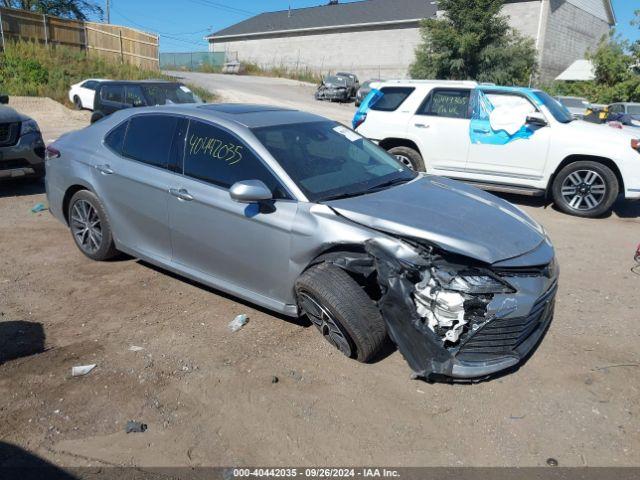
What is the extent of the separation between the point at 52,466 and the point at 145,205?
2326 millimetres

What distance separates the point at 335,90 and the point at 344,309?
2925 cm

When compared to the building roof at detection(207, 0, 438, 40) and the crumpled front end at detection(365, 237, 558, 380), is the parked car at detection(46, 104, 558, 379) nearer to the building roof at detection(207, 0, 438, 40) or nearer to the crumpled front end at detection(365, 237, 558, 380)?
the crumpled front end at detection(365, 237, 558, 380)

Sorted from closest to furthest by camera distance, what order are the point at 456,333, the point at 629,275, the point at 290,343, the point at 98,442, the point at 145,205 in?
1. the point at 98,442
2. the point at 456,333
3. the point at 290,343
4. the point at 145,205
5. the point at 629,275

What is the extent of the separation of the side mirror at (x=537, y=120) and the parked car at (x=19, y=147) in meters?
7.41

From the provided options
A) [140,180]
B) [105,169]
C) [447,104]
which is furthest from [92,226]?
[447,104]

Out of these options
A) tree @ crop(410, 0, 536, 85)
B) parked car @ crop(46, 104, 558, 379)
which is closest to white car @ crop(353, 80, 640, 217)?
parked car @ crop(46, 104, 558, 379)

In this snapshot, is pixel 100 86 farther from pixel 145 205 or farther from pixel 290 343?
pixel 290 343

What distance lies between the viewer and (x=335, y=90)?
1222 inches

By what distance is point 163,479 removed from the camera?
2.59 meters

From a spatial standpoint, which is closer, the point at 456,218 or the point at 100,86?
the point at 456,218

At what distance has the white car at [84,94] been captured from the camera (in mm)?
20188

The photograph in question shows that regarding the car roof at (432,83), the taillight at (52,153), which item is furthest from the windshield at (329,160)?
the car roof at (432,83)

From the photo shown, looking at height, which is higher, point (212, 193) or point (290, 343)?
point (212, 193)

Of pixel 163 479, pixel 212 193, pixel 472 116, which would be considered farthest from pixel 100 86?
pixel 163 479
